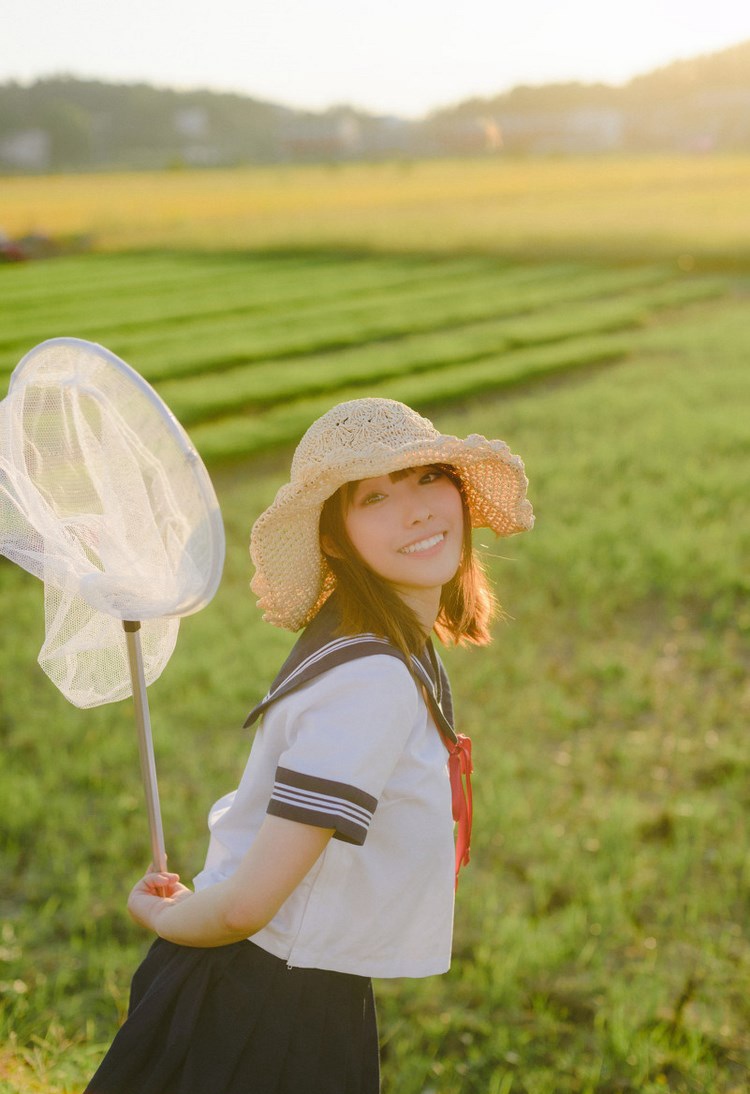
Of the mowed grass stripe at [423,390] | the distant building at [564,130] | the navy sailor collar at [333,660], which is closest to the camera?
the navy sailor collar at [333,660]

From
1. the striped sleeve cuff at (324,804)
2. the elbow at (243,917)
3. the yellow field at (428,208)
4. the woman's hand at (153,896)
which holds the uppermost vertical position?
the yellow field at (428,208)

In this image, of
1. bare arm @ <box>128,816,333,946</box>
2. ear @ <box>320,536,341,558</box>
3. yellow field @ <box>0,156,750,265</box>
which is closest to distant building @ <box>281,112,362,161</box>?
Result: yellow field @ <box>0,156,750,265</box>

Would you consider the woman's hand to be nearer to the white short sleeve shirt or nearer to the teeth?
the white short sleeve shirt

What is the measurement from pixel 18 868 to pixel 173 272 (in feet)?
64.4

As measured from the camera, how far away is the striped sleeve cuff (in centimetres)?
125

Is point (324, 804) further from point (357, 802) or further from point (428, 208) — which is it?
point (428, 208)

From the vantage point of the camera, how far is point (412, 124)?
5084cm

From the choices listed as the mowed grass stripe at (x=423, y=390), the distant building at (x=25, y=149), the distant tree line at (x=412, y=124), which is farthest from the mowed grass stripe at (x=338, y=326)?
the distant building at (x=25, y=149)

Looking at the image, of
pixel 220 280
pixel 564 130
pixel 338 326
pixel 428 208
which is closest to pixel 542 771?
pixel 338 326

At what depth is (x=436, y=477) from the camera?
1.57m

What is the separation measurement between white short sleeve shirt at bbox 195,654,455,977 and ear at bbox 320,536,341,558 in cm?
25

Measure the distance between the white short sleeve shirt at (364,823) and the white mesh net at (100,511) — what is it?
0.72ft

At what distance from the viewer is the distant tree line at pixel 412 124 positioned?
154 ft

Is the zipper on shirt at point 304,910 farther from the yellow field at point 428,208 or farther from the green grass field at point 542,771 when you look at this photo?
the yellow field at point 428,208
